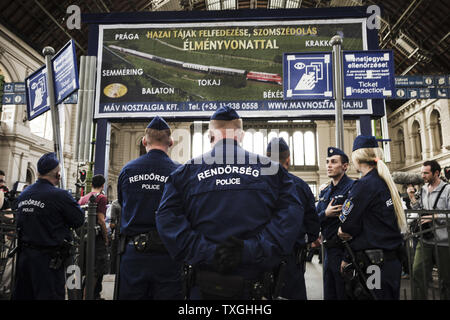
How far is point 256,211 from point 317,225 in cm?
137

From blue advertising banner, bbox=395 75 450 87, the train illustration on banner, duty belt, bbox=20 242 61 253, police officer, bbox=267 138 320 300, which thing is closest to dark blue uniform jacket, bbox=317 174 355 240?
police officer, bbox=267 138 320 300

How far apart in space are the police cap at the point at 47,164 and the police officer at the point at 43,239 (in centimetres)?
18

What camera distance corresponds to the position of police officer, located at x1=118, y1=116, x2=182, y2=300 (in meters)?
2.72

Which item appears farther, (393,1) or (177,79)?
(393,1)

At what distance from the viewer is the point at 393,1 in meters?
17.5

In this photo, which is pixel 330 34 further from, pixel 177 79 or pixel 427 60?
pixel 427 60

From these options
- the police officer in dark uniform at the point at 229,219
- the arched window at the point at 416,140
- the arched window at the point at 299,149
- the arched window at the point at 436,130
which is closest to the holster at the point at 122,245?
the police officer in dark uniform at the point at 229,219

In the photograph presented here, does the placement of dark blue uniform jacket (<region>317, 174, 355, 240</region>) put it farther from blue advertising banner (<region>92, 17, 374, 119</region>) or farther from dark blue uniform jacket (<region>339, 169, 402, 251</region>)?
blue advertising banner (<region>92, 17, 374, 119</region>)

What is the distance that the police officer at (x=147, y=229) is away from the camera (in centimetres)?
272

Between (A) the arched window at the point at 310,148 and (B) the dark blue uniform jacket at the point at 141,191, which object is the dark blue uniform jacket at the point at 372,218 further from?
(A) the arched window at the point at 310,148

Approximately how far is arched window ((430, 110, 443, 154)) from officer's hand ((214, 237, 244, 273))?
84.9ft

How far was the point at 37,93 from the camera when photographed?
14.7 feet

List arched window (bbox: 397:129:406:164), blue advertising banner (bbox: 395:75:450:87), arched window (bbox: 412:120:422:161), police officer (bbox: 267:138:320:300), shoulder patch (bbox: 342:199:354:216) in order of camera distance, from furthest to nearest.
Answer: arched window (bbox: 397:129:406:164)
arched window (bbox: 412:120:422:161)
blue advertising banner (bbox: 395:75:450:87)
police officer (bbox: 267:138:320:300)
shoulder patch (bbox: 342:199:354:216)
